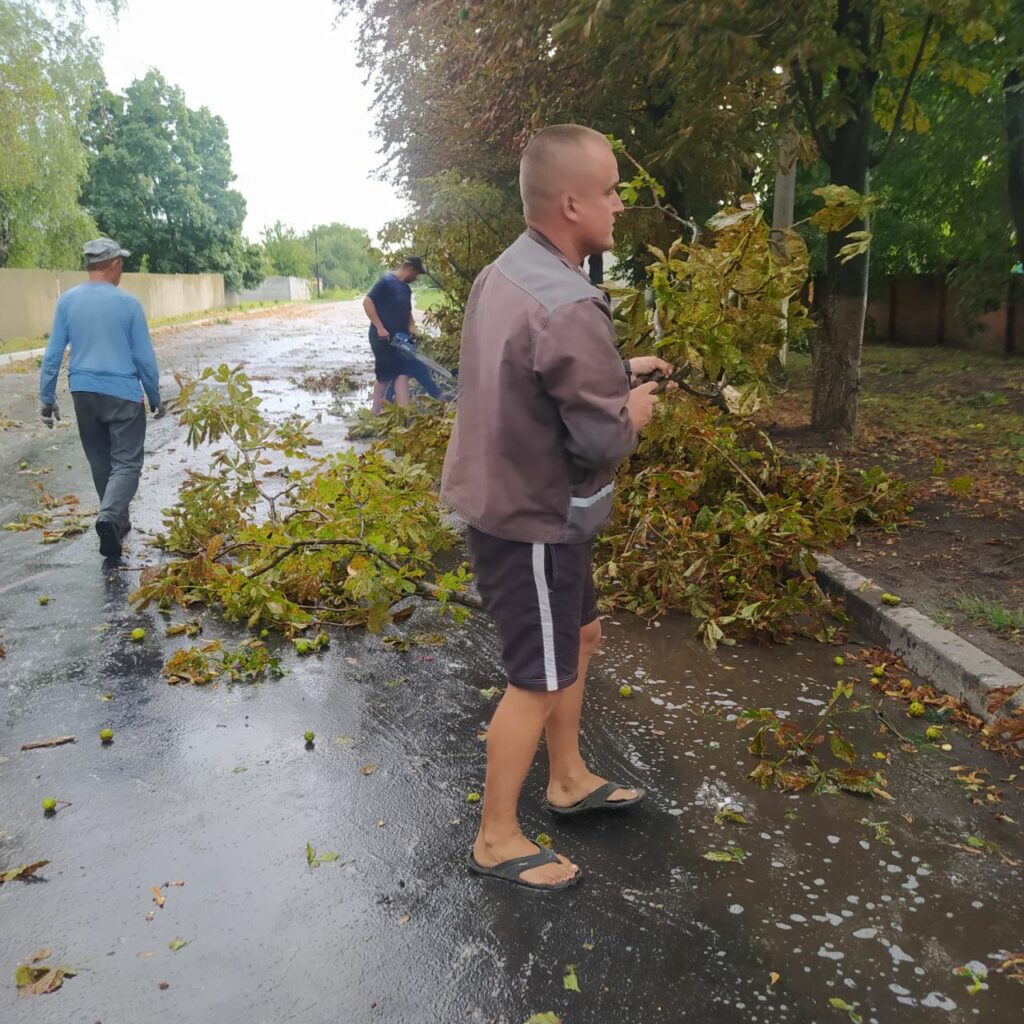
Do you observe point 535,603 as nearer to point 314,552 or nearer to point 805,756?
point 805,756

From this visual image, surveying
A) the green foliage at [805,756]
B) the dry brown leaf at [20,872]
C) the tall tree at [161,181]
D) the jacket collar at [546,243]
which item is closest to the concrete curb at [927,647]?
the green foliage at [805,756]

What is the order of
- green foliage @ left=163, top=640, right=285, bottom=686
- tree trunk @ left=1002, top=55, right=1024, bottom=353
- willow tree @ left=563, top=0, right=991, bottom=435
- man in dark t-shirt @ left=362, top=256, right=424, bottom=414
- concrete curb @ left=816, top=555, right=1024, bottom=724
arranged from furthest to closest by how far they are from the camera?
man in dark t-shirt @ left=362, top=256, right=424, bottom=414 → tree trunk @ left=1002, top=55, right=1024, bottom=353 → willow tree @ left=563, top=0, right=991, bottom=435 → green foliage @ left=163, top=640, right=285, bottom=686 → concrete curb @ left=816, top=555, right=1024, bottom=724

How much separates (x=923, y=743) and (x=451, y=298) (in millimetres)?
17249

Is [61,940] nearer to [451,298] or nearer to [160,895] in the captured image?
[160,895]

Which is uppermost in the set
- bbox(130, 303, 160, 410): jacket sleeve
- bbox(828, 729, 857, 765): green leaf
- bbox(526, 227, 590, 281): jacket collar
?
bbox(526, 227, 590, 281): jacket collar

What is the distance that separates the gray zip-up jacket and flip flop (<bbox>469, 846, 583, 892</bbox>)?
0.94 metres

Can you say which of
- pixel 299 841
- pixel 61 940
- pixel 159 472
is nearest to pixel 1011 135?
pixel 159 472

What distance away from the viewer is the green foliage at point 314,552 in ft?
16.6

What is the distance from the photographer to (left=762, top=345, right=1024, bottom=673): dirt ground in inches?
197

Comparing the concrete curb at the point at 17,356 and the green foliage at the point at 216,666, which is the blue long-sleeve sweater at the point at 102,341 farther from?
the concrete curb at the point at 17,356

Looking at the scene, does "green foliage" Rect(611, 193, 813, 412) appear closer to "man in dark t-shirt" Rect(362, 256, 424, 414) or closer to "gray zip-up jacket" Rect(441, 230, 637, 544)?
"gray zip-up jacket" Rect(441, 230, 637, 544)

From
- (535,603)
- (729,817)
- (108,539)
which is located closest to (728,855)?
(729,817)

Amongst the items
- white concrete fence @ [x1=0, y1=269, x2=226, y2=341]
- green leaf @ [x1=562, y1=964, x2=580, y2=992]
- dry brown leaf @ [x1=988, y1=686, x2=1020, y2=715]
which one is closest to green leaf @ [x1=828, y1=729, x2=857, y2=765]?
dry brown leaf @ [x1=988, y1=686, x2=1020, y2=715]

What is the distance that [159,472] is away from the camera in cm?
913
